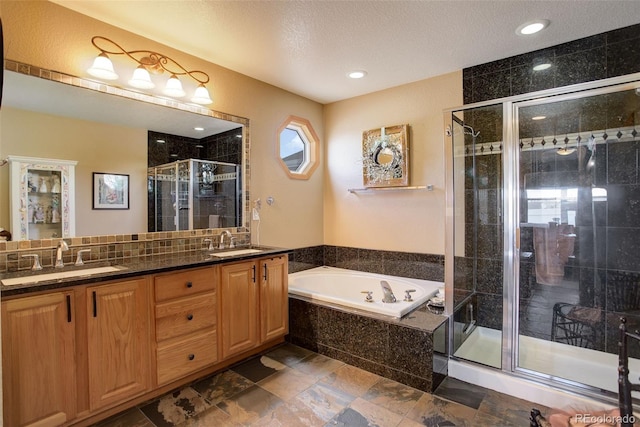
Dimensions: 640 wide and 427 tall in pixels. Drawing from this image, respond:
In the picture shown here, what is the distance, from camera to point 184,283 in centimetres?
213

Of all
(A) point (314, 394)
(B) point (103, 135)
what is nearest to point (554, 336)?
(A) point (314, 394)

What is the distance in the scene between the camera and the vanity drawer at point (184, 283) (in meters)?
2.02

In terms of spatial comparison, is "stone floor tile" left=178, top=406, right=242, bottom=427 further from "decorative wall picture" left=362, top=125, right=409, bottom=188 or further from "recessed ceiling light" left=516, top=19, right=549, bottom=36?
"recessed ceiling light" left=516, top=19, right=549, bottom=36

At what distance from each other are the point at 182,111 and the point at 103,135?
2.02 feet

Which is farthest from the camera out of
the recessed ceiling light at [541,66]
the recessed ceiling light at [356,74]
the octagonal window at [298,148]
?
the octagonal window at [298,148]

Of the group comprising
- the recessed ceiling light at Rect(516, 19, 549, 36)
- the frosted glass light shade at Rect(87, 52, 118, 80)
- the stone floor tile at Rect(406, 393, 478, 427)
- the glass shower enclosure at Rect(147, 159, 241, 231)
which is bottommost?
the stone floor tile at Rect(406, 393, 478, 427)

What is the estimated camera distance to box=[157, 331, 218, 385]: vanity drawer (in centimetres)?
204

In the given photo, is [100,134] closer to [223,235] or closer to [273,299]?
[223,235]

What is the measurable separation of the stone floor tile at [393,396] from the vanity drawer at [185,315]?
1199mm

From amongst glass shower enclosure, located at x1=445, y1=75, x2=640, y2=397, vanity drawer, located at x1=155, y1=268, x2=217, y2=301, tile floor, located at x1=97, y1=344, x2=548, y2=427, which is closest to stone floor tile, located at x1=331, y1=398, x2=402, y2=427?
tile floor, located at x1=97, y1=344, x2=548, y2=427

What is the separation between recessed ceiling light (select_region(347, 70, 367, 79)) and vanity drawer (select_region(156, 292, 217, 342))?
230 cm

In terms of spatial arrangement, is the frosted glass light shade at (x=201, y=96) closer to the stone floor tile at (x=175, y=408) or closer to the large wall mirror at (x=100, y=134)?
the large wall mirror at (x=100, y=134)

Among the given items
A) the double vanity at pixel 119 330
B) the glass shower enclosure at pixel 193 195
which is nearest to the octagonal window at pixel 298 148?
the glass shower enclosure at pixel 193 195

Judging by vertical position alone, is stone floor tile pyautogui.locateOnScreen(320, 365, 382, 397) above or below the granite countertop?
below
